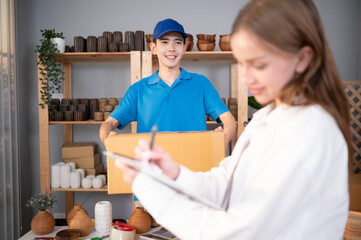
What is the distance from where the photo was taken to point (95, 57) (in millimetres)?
3383

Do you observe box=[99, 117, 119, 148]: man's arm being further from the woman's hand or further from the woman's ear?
the woman's ear

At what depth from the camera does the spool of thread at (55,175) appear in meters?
3.11

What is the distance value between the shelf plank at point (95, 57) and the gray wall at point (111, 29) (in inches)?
4.1

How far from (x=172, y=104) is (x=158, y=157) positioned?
132 centimetres

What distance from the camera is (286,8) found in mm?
A: 633

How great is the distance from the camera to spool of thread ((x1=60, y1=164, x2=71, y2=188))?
3.09 m

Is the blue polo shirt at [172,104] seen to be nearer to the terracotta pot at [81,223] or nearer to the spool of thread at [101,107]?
the terracotta pot at [81,223]

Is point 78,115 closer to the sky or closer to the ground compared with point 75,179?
closer to the sky

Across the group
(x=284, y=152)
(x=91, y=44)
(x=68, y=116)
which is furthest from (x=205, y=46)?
(x=284, y=152)

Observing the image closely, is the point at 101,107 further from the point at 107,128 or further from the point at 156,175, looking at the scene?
the point at 156,175

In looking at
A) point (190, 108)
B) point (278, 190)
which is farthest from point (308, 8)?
point (190, 108)

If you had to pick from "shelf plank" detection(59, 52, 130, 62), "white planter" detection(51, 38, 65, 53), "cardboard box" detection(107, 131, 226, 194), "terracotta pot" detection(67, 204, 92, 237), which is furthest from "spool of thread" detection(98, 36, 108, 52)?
"cardboard box" detection(107, 131, 226, 194)

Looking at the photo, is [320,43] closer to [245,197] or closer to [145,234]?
[245,197]

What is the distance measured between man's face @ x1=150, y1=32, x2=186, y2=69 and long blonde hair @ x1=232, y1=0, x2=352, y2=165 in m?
1.29
